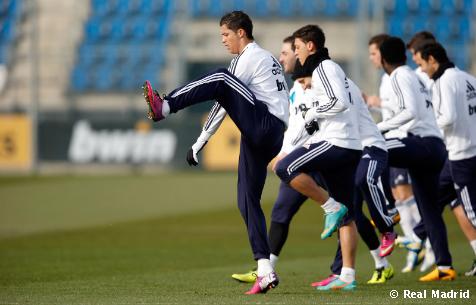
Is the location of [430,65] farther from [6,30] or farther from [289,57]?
[6,30]

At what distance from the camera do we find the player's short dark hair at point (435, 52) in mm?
10242

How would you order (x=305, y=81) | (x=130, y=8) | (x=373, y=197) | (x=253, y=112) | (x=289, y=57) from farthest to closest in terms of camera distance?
(x=130, y=8) < (x=289, y=57) < (x=373, y=197) < (x=305, y=81) < (x=253, y=112)

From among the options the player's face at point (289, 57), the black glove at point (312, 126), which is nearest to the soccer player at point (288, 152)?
the player's face at point (289, 57)

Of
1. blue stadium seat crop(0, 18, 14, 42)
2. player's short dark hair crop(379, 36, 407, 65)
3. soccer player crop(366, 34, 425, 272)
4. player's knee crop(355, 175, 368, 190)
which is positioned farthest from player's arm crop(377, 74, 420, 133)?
blue stadium seat crop(0, 18, 14, 42)

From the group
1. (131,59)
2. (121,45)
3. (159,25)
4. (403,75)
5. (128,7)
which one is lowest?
(403,75)

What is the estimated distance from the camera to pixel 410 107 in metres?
10.2

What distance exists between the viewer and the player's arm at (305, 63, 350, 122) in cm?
869

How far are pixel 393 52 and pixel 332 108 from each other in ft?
6.45

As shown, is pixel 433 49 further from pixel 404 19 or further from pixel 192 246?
pixel 404 19

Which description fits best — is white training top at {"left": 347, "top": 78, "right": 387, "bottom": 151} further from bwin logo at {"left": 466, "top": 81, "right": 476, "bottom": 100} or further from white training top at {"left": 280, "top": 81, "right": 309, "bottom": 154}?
bwin logo at {"left": 466, "top": 81, "right": 476, "bottom": 100}

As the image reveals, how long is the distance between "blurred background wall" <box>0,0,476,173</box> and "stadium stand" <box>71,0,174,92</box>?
29 mm

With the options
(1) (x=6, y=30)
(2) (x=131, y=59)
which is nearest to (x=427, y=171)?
(2) (x=131, y=59)

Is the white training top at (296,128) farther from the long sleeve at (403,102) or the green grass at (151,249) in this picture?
the green grass at (151,249)

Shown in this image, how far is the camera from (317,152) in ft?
28.7
